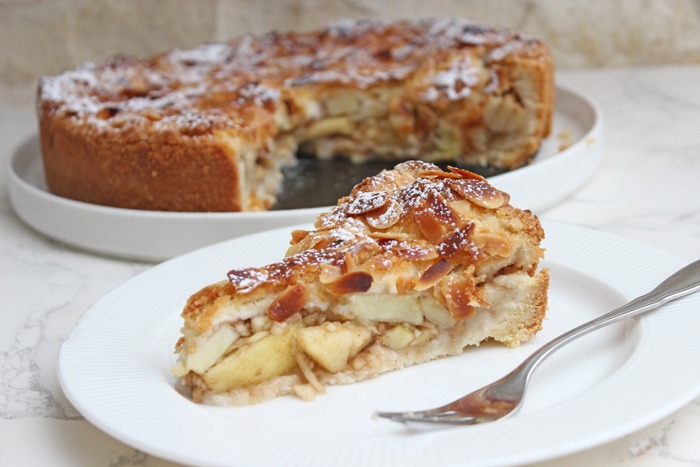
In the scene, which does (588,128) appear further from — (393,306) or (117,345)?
(117,345)

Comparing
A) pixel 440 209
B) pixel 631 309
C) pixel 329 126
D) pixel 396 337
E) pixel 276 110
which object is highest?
pixel 440 209

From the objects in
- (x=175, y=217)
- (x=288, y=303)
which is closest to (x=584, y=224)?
(x=175, y=217)

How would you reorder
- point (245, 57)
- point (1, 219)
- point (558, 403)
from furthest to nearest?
point (245, 57) < point (1, 219) < point (558, 403)

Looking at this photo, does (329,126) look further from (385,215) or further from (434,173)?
(385,215)

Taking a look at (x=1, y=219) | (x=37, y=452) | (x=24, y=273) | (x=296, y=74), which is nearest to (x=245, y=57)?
(x=296, y=74)

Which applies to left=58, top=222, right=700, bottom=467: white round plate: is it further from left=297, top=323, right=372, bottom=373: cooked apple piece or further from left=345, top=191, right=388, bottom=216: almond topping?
left=345, top=191, right=388, bottom=216: almond topping


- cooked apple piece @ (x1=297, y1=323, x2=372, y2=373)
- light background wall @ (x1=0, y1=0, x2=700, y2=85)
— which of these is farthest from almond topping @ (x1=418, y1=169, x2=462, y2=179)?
light background wall @ (x1=0, y1=0, x2=700, y2=85)
